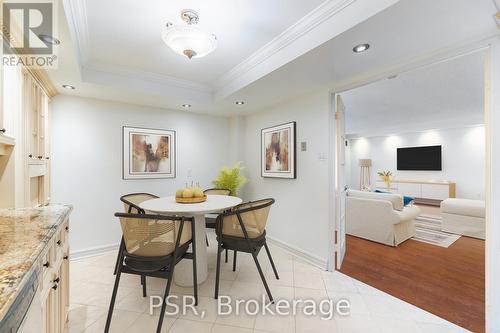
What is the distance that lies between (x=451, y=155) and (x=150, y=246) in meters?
8.28

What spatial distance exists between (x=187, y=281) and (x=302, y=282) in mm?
1223

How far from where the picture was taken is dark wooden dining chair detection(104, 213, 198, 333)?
5.50 ft

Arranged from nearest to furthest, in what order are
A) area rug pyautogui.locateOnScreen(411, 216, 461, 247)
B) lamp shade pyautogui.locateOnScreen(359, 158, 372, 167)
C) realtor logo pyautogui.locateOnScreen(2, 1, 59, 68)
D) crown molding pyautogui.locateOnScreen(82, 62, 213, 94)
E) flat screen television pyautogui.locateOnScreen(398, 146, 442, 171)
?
realtor logo pyautogui.locateOnScreen(2, 1, 59, 68) → crown molding pyautogui.locateOnScreen(82, 62, 213, 94) → area rug pyautogui.locateOnScreen(411, 216, 461, 247) → flat screen television pyautogui.locateOnScreen(398, 146, 442, 171) → lamp shade pyautogui.locateOnScreen(359, 158, 372, 167)

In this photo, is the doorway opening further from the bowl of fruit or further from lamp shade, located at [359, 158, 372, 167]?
the bowl of fruit

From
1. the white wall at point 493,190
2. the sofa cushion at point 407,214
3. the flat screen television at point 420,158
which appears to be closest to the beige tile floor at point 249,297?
the white wall at point 493,190

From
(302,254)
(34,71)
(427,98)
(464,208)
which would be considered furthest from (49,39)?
(464,208)

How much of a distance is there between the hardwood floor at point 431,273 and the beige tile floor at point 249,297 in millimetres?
189

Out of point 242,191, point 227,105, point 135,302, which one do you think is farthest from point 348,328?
point 227,105

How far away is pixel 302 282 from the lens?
2.43m

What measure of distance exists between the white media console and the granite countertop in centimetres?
833

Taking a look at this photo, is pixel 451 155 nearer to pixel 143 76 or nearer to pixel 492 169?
pixel 492 169

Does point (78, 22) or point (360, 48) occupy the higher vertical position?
point (78, 22)

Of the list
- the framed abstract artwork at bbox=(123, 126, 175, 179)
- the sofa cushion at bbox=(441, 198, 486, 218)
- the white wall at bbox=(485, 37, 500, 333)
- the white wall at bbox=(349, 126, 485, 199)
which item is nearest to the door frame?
the white wall at bbox=(485, 37, 500, 333)

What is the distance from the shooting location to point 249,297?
7.04ft
